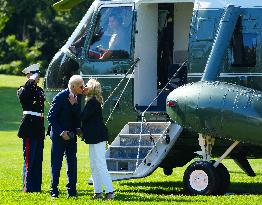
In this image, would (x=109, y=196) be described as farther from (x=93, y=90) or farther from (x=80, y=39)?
(x=80, y=39)

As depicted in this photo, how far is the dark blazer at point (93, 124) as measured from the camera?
15562 mm

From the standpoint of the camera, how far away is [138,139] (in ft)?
57.5

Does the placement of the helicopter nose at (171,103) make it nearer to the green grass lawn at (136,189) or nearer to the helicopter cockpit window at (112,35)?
the green grass lawn at (136,189)

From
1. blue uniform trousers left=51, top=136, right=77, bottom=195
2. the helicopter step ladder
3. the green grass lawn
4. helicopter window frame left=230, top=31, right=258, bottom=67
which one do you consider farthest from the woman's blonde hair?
helicopter window frame left=230, top=31, right=258, bottom=67

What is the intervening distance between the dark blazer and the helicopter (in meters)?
1.52

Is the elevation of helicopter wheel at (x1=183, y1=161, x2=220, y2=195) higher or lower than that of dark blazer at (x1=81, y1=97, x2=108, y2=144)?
lower

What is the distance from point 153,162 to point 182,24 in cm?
309

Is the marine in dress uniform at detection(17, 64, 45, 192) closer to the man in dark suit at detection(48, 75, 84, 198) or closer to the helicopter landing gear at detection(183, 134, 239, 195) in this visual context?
the man in dark suit at detection(48, 75, 84, 198)

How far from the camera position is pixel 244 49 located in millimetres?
16969

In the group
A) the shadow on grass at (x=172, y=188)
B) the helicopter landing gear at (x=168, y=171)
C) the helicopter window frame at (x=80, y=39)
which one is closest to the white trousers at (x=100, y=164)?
the shadow on grass at (x=172, y=188)

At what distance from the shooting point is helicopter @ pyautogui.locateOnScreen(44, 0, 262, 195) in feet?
53.5

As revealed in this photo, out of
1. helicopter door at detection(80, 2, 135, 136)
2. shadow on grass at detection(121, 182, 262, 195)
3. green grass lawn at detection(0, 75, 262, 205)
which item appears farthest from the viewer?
helicopter door at detection(80, 2, 135, 136)

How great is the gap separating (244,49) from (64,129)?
3.41 meters

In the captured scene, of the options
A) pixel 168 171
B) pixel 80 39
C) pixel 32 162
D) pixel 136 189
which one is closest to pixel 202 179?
pixel 136 189
